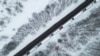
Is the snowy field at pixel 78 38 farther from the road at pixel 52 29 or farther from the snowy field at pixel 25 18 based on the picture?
the snowy field at pixel 25 18

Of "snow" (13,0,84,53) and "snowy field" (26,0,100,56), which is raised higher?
"snow" (13,0,84,53)

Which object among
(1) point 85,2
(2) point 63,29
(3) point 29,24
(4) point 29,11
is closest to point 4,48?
(3) point 29,24

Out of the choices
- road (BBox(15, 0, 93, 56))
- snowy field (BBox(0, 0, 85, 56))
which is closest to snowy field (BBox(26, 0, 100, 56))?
road (BBox(15, 0, 93, 56))

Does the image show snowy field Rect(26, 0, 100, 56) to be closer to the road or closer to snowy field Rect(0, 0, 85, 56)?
the road

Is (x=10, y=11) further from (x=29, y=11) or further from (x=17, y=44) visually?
(x=17, y=44)

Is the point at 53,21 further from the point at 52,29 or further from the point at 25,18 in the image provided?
the point at 25,18
